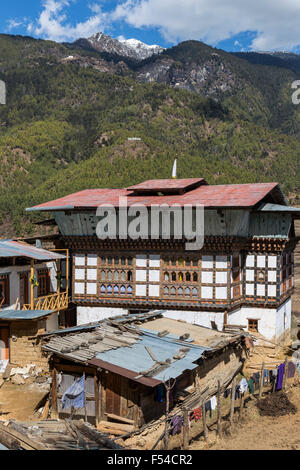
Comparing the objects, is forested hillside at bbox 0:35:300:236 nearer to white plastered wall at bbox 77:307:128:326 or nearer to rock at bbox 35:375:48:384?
white plastered wall at bbox 77:307:128:326

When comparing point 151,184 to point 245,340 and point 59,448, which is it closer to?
point 245,340

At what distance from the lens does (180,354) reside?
18328 mm

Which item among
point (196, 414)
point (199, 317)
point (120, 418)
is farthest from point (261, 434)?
point (199, 317)

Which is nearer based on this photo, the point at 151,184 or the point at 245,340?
the point at 245,340

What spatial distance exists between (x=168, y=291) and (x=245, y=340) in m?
4.90

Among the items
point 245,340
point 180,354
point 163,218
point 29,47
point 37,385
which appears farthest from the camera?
point 29,47

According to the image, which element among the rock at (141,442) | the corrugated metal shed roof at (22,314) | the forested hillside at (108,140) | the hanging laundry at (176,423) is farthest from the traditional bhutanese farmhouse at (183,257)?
the forested hillside at (108,140)

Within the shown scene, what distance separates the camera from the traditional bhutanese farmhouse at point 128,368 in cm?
1652

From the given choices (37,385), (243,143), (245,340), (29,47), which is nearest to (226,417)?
(245,340)

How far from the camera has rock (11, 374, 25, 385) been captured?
69.7 ft

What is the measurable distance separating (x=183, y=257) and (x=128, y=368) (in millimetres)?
11094

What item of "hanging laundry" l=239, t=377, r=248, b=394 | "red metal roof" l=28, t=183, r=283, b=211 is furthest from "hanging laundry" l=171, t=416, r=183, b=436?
"red metal roof" l=28, t=183, r=283, b=211

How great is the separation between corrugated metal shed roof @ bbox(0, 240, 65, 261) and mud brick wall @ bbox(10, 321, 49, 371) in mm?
2948

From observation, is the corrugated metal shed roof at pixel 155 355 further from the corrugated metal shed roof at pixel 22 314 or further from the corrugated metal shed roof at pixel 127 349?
the corrugated metal shed roof at pixel 22 314
